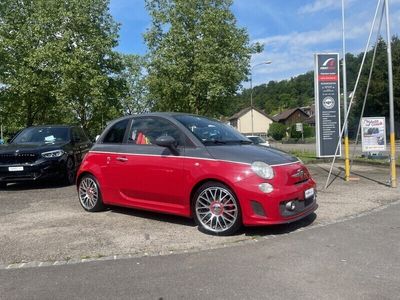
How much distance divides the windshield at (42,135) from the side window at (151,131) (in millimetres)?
5579

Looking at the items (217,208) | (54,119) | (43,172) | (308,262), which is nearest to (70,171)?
(43,172)

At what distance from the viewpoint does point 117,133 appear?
7.93m

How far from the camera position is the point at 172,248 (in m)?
5.94

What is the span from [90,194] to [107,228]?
1350 mm

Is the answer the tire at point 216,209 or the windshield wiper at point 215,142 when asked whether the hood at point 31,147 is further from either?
the tire at point 216,209

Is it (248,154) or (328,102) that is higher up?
(328,102)

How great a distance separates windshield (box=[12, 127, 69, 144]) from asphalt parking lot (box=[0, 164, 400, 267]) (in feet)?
8.06

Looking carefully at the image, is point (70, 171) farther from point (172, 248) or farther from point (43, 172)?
point (172, 248)

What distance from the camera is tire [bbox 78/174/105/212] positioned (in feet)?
26.7

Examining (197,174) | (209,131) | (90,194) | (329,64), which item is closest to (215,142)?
(209,131)

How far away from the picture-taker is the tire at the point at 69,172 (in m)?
12.0

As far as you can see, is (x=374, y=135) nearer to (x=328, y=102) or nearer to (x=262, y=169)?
(x=328, y=102)

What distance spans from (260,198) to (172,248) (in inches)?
49.8

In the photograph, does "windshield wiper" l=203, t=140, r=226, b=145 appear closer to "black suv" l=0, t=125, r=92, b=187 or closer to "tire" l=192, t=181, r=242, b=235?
"tire" l=192, t=181, r=242, b=235
